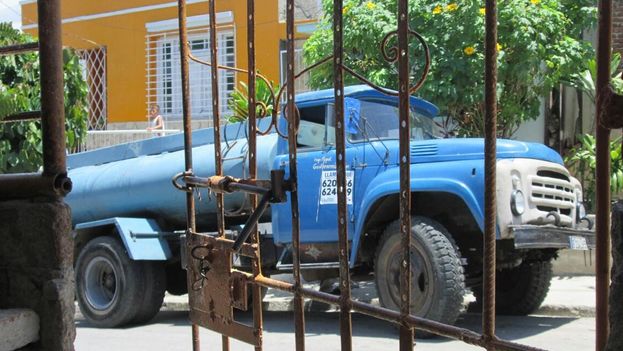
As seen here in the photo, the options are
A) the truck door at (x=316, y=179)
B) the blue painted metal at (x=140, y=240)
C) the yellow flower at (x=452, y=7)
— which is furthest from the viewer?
the yellow flower at (x=452, y=7)

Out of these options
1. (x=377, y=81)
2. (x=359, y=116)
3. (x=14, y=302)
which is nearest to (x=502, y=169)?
(x=359, y=116)

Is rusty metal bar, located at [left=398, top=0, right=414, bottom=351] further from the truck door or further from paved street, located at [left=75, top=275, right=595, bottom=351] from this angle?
the truck door

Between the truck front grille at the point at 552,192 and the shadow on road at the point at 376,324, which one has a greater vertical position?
the truck front grille at the point at 552,192

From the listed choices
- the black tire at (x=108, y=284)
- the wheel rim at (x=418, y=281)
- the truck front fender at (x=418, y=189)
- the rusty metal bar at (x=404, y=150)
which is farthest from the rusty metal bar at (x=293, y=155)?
the black tire at (x=108, y=284)

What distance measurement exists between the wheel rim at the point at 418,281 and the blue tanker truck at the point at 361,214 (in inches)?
0.4

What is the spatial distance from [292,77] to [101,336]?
6033mm

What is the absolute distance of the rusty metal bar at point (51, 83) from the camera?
8.61 ft

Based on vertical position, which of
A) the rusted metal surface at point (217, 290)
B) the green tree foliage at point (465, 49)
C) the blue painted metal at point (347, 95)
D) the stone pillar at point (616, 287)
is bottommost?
the rusted metal surface at point (217, 290)

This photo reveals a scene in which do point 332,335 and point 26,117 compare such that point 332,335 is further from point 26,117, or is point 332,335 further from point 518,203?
point 26,117

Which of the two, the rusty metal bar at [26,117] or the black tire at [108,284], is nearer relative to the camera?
the rusty metal bar at [26,117]

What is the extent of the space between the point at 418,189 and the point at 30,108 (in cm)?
324

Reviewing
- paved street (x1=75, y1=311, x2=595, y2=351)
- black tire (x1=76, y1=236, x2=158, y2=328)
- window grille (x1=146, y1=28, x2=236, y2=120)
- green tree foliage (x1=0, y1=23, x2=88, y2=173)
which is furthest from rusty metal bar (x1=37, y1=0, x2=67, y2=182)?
window grille (x1=146, y1=28, x2=236, y2=120)

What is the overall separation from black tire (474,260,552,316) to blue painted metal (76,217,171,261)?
3360 mm

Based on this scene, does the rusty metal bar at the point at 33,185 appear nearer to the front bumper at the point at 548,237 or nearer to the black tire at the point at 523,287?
the front bumper at the point at 548,237
